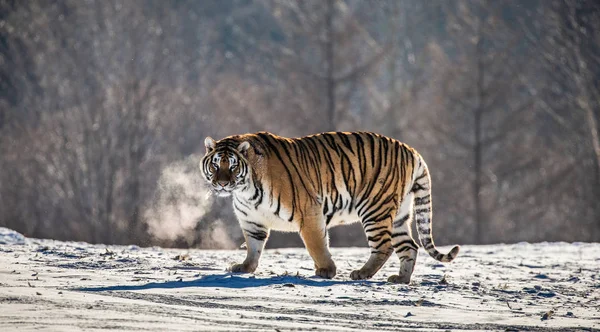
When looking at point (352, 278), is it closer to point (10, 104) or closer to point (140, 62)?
point (140, 62)

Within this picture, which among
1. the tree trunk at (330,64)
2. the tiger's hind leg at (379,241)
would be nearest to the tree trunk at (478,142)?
the tree trunk at (330,64)

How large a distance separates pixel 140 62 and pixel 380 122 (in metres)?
7.82

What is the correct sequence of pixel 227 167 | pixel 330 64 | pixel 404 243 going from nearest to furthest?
pixel 227 167, pixel 404 243, pixel 330 64

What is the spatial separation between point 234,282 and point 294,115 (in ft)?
71.5

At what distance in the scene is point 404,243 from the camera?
1006 centimetres

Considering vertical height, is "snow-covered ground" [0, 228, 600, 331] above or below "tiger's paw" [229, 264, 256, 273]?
below

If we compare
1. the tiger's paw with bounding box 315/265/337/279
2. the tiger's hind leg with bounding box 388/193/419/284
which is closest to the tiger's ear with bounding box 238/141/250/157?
the tiger's paw with bounding box 315/265/337/279

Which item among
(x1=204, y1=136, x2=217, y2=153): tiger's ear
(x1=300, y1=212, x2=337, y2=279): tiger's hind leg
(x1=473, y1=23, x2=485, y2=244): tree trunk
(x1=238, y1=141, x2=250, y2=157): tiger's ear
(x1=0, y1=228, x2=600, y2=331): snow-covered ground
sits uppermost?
(x1=473, y1=23, x2=485, y2=244): tree trunk

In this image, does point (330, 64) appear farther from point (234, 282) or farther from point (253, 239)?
point (234, 282)

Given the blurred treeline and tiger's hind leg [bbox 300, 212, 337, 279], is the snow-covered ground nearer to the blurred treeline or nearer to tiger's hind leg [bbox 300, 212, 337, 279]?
tiger's hind leg [bbox 300, 212, 337, 279]

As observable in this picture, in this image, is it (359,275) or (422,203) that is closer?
(359,275)

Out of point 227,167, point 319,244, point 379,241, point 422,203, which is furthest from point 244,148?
point 422,203

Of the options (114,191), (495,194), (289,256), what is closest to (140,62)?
(114,191)

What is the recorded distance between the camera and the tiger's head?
934cm
